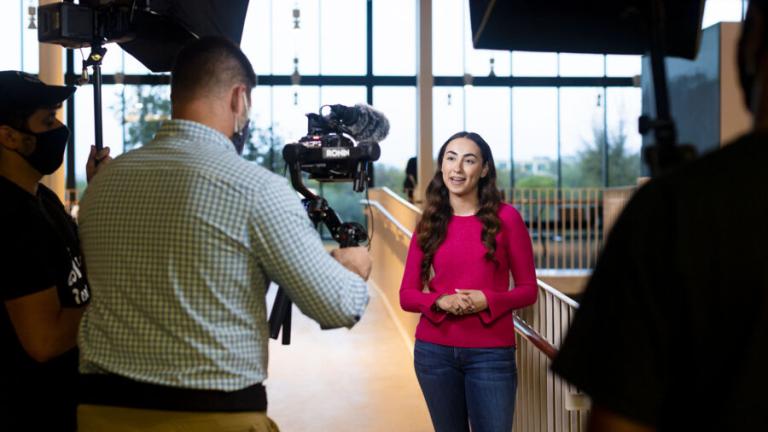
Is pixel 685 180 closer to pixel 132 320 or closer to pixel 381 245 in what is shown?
pixel 132 320

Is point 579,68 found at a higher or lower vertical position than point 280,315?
higher

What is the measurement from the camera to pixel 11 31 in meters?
15.8

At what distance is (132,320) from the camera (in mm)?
1597

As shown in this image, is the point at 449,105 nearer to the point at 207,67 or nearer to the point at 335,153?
the point at 335,153

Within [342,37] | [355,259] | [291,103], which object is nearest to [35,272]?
[355,259]

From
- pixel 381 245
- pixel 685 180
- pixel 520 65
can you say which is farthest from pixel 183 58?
pixel 520 65

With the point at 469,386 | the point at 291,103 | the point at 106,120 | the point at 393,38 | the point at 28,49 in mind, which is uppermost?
the point at 393,38

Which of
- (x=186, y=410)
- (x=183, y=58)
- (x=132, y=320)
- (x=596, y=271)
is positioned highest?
(x=183, y=58)

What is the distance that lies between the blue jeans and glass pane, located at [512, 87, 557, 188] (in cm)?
1448

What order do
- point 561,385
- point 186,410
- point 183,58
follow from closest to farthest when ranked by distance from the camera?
point 186,410
point 183,58
point 561,385

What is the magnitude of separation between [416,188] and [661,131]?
38.8 ft

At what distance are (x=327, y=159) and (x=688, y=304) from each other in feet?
4.19

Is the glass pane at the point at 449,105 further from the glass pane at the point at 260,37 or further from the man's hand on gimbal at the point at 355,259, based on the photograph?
the man's hand on gimbal at the point at 355,259

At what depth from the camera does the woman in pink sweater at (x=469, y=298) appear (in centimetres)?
272
